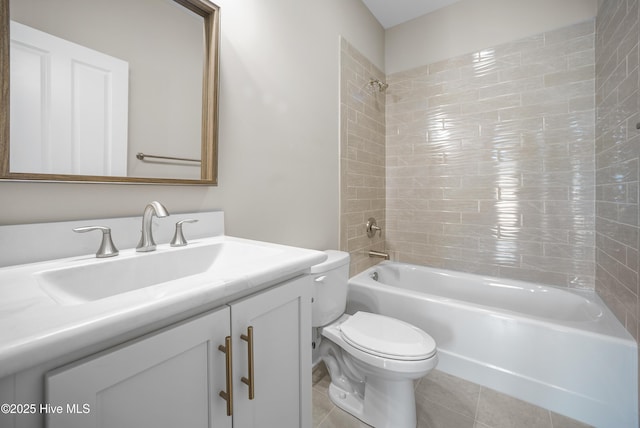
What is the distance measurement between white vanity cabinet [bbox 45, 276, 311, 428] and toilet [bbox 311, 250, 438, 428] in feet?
1.58

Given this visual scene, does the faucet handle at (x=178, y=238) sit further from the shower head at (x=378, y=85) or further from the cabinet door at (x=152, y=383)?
the shower head at (x=378, y=85)

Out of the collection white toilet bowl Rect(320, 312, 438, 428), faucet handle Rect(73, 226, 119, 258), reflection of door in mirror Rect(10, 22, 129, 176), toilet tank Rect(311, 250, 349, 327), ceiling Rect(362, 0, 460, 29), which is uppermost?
ceiling Rect(362, 0, 460, 29)

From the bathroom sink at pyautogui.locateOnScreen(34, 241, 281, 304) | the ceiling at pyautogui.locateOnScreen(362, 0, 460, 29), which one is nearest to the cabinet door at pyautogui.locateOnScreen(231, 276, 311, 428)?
the bathroom sink at pyautogui.locateOnScreen(34, 241, 281, 304)

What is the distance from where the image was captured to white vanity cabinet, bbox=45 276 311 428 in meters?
0.43

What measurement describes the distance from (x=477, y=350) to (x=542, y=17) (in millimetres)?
2345

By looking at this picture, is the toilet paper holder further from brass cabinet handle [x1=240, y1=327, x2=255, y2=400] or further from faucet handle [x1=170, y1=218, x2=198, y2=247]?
brass cabinet handle [x1=240, y1=327, x2=255, y2=400]

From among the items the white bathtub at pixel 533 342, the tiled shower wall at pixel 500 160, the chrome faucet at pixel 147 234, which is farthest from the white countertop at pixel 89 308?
the tiled shower wall at pixel 500 160

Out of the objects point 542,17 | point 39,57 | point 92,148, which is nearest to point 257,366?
point 92,148

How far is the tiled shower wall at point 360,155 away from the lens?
2082 mm

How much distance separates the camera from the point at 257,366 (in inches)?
27.4

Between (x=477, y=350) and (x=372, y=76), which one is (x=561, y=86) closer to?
(x=372, y=76)

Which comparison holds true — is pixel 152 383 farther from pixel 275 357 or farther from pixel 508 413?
pixel 508 413

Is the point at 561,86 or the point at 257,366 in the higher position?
the point at 561,86

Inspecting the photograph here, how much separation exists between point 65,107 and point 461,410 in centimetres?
212
